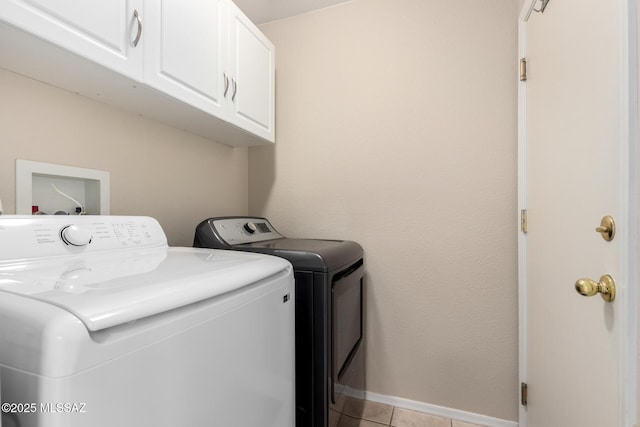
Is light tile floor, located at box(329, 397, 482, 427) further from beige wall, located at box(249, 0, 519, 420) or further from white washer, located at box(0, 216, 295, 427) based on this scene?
white washer, located at box(0, 216, 295, 427)

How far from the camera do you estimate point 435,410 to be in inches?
66.5

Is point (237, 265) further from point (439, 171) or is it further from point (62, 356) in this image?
point (439, 171)

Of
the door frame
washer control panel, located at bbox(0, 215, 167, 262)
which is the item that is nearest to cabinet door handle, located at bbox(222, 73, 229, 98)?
washer control panel, located at bbox(0, 215, 167, 262)

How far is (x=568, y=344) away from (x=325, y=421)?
2.90 ft

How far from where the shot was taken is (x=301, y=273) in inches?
46.6

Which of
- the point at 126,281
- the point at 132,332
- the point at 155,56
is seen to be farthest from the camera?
the point at 155,56

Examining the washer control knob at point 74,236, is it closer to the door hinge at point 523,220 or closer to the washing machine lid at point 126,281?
the washing machine lid at point 126,281

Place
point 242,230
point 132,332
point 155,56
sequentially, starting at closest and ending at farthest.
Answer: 1. point 132,332
2. point 155,56
3. point 242,230

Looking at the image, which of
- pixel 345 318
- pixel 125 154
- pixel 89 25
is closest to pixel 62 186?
pixel 125 154

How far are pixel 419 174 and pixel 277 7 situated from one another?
4.64 feet

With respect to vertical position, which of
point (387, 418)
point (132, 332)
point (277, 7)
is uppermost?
point (277, 7)

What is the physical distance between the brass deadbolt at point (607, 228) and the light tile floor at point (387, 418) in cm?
130

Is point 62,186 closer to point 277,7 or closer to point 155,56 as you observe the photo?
point 155,56

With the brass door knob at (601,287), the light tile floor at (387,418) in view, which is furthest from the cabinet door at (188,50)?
the light tile floor at (387,418)
